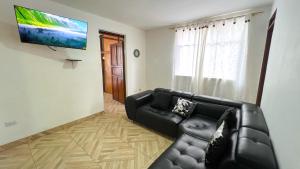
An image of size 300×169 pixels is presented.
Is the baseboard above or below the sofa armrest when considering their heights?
below

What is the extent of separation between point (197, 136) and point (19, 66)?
297 centimetres

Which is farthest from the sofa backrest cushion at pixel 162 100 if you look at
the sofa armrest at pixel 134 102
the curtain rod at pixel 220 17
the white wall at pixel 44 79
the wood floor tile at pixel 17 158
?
the wood floor tile at pixel 17 158

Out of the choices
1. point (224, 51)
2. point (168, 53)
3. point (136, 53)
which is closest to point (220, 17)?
point (224, 51)

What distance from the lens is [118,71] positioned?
4.10 metres

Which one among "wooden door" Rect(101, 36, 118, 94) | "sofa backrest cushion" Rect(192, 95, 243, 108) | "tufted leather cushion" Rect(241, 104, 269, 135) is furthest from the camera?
"wooden door" Rect(101, 36, 118, 94)

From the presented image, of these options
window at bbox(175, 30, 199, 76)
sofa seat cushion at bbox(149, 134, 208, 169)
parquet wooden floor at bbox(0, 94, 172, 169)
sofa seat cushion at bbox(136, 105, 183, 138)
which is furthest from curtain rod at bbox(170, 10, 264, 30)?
parquet wooden floor at bbox(0, 94, 172, 169)

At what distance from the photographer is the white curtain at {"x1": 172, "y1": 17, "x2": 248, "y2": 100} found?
275 centimetres

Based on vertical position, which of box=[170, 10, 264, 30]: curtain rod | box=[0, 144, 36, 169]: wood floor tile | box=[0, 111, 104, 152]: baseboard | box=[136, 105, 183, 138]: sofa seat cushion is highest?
box=[170, 10, 264, 30]: curtain rod

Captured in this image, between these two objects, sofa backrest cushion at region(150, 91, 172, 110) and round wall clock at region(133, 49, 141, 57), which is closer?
sofa backrest cushion at region(150, 91, 172, 110)

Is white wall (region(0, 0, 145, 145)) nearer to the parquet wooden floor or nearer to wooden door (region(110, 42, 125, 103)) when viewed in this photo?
the parquet wooden floor

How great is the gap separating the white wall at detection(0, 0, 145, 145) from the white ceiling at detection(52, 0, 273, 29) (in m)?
0.36

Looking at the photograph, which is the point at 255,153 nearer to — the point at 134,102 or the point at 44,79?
the point at 134,102

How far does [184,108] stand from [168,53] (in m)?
2.11

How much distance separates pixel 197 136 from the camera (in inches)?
69.5
